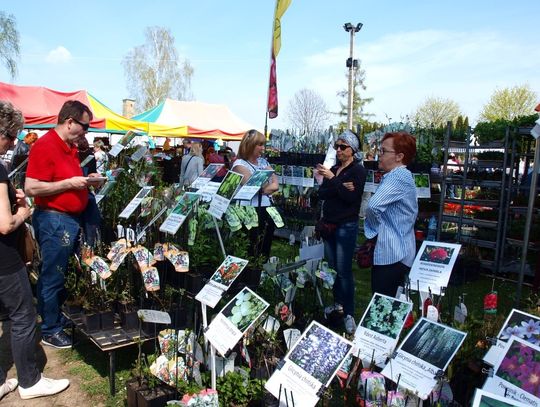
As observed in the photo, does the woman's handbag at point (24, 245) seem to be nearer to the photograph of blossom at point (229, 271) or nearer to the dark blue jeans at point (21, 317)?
the dark blue jeans at point (21, 317)

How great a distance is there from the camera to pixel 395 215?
2.56 metres

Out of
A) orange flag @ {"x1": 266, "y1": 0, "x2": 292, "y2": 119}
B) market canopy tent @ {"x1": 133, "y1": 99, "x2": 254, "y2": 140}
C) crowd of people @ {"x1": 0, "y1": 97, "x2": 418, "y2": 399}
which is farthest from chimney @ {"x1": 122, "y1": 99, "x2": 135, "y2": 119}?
crowd of people @ {"x1": 0, "y1": 97, "x2": 418, "y2": 399}

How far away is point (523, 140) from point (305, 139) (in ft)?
9.83

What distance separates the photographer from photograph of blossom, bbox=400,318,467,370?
1.47m

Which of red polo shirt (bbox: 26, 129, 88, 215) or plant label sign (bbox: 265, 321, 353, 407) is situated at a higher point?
red polo shirt (bbox: 26, 129, 88, 215)

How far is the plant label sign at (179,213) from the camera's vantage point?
2.52 metres

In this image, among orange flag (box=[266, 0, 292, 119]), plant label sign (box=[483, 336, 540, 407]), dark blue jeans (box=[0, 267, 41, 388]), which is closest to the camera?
plant label sign (box=[483, 336, 540, 407])

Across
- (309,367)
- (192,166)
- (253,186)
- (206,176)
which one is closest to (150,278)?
(253,186)

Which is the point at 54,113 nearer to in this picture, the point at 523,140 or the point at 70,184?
the point at 70,184

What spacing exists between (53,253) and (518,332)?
2.71 metres

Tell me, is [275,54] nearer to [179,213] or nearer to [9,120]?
[179,213]

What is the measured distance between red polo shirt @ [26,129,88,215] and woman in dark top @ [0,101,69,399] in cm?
54

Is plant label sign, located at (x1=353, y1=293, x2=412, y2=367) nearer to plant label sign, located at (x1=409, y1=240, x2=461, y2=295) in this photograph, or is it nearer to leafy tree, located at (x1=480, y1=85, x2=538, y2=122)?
plant label sign, located at (x1=409, y1=240, x2=461, y2=295)

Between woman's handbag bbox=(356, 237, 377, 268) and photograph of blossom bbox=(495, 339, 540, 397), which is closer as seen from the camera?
photograph of blossom bbox=(495, 339, 540, 397)
